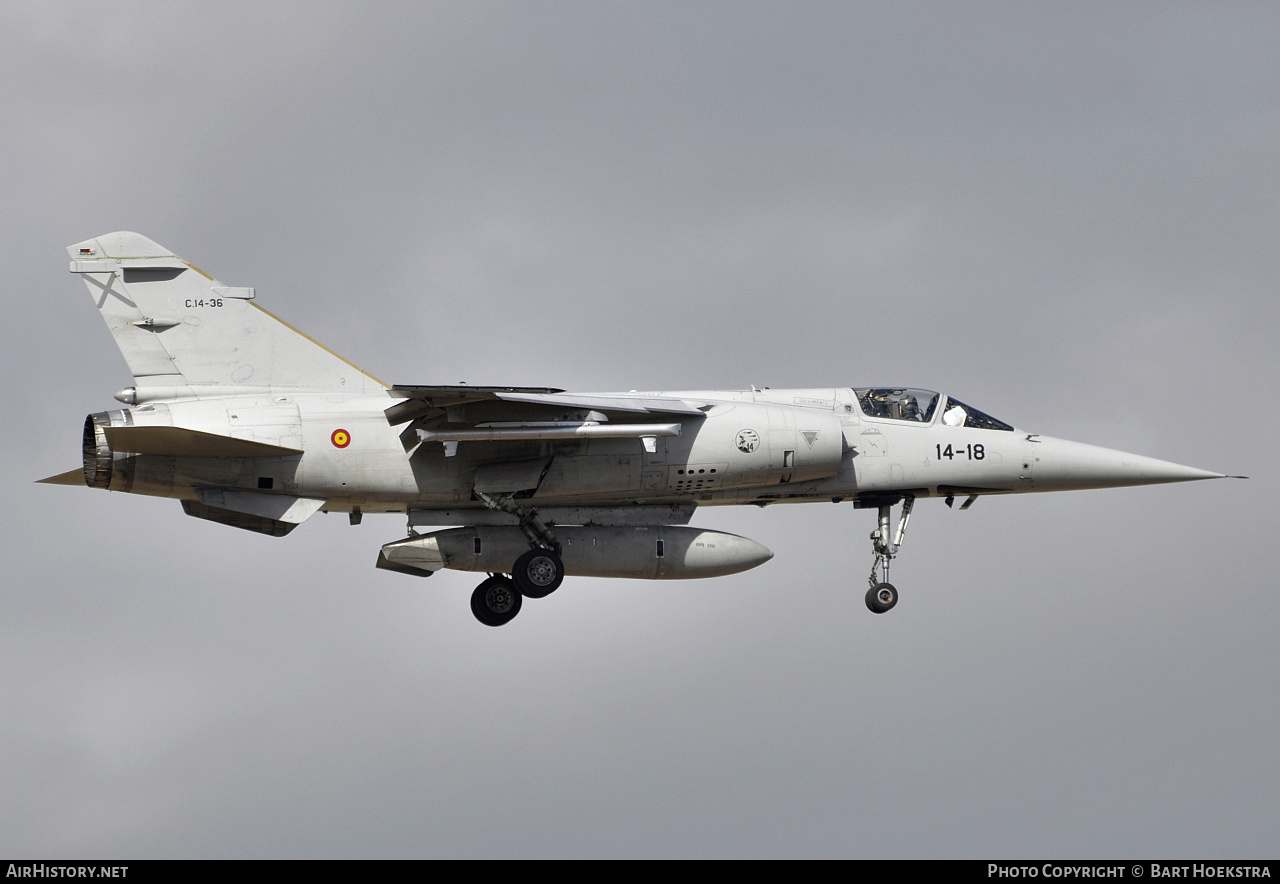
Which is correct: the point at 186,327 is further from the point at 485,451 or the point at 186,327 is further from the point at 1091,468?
the point at 1091,468

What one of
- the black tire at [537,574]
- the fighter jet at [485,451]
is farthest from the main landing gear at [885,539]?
the black tire at [537,574]

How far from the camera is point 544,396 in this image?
28.6m

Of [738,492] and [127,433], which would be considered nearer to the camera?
[127,433]

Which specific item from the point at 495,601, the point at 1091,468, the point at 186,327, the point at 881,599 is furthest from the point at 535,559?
the point at 1091,468

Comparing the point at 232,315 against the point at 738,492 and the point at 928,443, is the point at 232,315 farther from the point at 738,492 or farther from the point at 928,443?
the point at 928,443

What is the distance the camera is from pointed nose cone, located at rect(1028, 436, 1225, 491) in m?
32.4

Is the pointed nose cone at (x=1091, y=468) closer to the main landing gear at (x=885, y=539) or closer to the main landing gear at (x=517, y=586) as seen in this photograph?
the main landing gear at (x=885, y=539)

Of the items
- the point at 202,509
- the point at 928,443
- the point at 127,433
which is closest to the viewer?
the point at 127,433

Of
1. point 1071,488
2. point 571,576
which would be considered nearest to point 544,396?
point 571,576

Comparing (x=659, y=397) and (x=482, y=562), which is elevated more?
(x=659, y=397)

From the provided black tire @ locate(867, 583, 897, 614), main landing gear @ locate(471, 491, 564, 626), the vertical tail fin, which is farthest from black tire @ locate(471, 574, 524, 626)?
black tire @ locate(867, 583, 897, 614)

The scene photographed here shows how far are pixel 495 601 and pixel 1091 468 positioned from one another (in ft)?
34.9

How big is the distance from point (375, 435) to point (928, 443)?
955 centimetres

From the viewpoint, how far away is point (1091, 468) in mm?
32469
